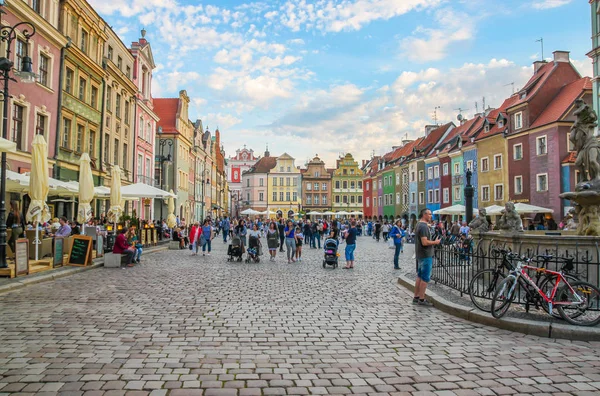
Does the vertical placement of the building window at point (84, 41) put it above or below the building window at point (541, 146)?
above

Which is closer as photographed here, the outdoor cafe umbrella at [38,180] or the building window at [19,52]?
the outdoor cafe umbrella at [38,180]

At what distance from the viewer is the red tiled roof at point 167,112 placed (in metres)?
56.0

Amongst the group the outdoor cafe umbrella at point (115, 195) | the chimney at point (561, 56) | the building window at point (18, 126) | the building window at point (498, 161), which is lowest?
the outdoor cafe umbrella at point (115, 195)

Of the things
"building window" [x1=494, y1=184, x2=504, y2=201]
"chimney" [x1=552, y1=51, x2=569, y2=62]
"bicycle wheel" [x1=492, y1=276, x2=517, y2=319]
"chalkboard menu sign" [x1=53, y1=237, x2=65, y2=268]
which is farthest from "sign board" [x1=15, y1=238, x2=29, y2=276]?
"chimney" [x1=552, y1=51, x2=569, y2=62]

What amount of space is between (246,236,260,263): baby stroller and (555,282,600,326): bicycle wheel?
13219 millimetres

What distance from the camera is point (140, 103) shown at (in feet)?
139

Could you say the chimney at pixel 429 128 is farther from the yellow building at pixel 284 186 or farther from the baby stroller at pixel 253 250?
the baby stroller at pixel 253 250

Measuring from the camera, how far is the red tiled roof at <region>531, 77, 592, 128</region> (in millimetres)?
36656

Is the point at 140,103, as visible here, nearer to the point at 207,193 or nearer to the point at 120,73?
the point at 120,73

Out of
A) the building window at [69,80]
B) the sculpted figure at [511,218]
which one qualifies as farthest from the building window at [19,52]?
the sculpted figure at [511,218]

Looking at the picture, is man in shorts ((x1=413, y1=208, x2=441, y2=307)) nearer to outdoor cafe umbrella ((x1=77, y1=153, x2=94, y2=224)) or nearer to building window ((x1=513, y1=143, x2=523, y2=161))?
outdoor cafe umbrella ((x1=77, y1=153, x2=94, y2=224))

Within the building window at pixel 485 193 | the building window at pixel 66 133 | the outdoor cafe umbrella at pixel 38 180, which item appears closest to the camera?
the outdoor cafe umbrella at pixel 38 180

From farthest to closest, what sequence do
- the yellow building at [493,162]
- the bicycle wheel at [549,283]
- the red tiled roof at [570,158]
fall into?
the yellow building at [493,162], the red tiled roof at [570,158], the bicycle wheel at [549,283]

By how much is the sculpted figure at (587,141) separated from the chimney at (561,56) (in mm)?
34198
